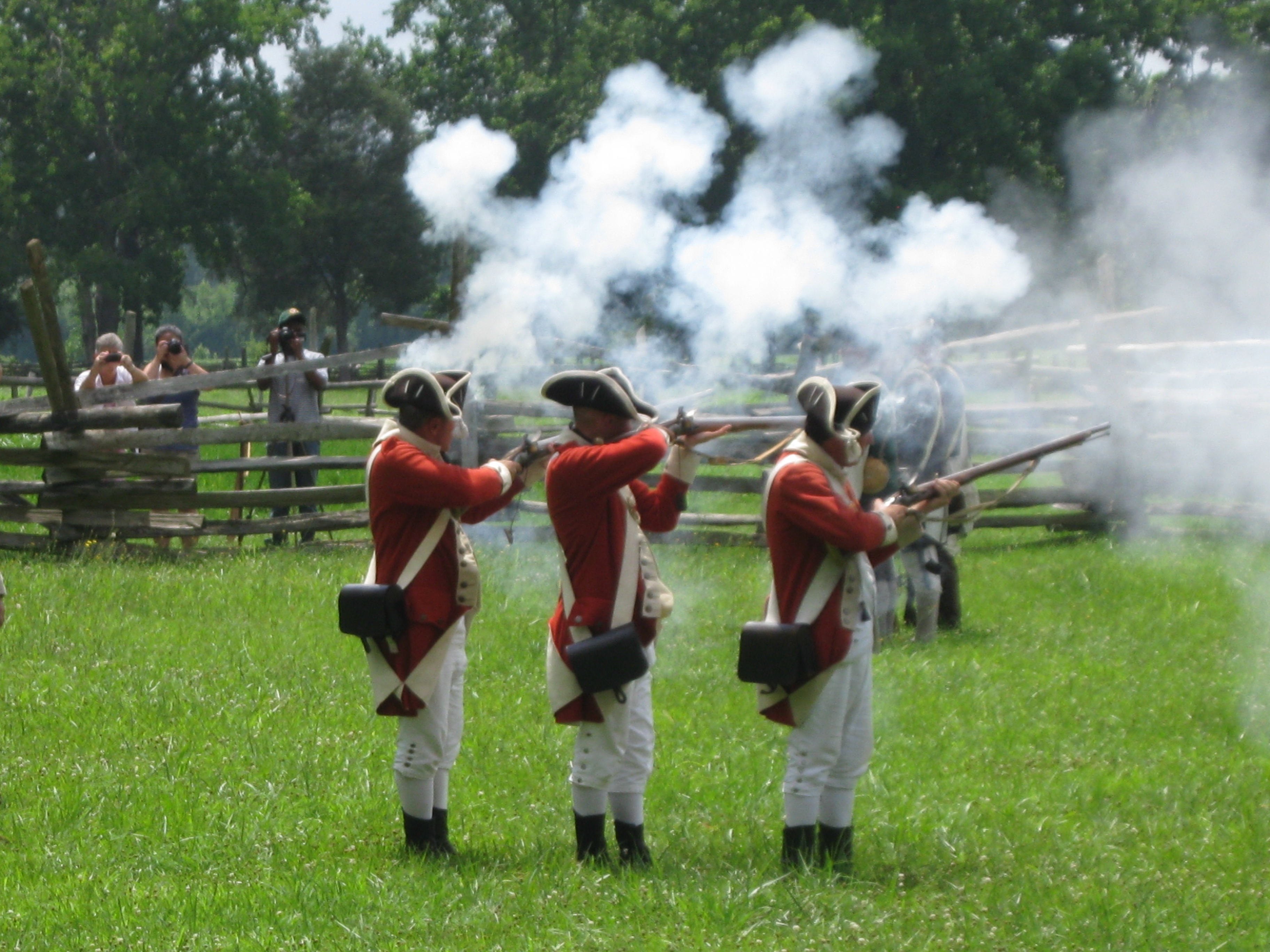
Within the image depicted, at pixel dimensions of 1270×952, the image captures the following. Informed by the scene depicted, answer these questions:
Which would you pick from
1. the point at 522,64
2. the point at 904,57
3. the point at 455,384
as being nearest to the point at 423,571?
the point at 455,384

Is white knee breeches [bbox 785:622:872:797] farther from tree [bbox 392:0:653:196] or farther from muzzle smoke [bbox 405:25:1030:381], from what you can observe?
tree [bbox 392:0:653:196]

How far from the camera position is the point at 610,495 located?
5.32 metres

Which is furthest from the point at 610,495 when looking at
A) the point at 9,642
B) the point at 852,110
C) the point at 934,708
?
the point at 852,110

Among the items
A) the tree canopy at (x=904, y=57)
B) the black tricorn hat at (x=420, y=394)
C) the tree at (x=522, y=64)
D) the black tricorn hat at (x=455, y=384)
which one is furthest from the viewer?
the tree canopy at (x=904, y=57)

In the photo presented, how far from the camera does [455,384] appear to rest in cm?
566

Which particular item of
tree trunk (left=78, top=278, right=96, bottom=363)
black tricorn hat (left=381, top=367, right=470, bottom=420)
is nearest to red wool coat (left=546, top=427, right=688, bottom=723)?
black tricorn hat (left=381, top=367, right=470, bottom=420)

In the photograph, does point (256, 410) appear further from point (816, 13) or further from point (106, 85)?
point (106, 85)

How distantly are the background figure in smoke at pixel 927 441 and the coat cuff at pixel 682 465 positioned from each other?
3786 millimetres

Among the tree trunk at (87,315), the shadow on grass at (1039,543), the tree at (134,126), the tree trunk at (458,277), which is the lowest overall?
the shadow on grass at (1039,543)

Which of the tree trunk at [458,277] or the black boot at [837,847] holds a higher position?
the tree trunk at [458,277]

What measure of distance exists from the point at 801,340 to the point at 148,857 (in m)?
7.01

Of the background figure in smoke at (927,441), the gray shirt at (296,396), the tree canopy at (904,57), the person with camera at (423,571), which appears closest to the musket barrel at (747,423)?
the person with camera at (423,571)

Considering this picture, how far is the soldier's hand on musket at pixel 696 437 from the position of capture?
5484 millimetres

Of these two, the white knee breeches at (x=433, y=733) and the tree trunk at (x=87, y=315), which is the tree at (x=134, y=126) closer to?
the tree trunk at (x=87, y=315)
